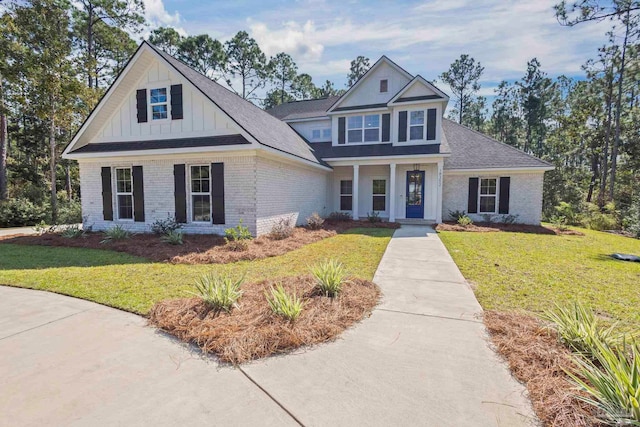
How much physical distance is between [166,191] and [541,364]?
10.9m

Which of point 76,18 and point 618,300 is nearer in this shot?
point 618,300

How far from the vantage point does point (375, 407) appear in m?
2.26

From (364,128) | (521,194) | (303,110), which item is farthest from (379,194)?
(303,110)

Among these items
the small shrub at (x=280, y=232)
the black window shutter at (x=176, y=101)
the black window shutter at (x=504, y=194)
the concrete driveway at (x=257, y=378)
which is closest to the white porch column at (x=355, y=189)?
the small shrub at (x=280, y=232)

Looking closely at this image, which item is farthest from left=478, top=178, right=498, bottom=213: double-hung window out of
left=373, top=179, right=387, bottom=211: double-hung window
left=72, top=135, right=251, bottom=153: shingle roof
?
left=72, top=135, right=251, bottom=153: shingle roof

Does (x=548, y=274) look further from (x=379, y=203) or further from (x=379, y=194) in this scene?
(x=379, y=194)

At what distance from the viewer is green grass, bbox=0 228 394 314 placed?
4805 mm

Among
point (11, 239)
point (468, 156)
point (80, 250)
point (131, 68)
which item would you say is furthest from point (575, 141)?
point (11, 239)

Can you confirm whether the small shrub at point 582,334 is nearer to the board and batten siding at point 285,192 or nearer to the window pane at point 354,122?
the board and batten siding at point 285,192

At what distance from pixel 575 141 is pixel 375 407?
116 ft

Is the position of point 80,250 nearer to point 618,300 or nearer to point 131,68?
point 131,68

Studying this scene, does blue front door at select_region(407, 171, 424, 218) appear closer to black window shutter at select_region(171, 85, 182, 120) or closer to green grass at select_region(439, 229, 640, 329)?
green grass at select_region(439, 229, 640, 329)

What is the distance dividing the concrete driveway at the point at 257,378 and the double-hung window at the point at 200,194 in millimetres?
6221

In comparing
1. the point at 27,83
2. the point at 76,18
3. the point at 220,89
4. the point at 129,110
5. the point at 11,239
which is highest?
the point at 76,18
